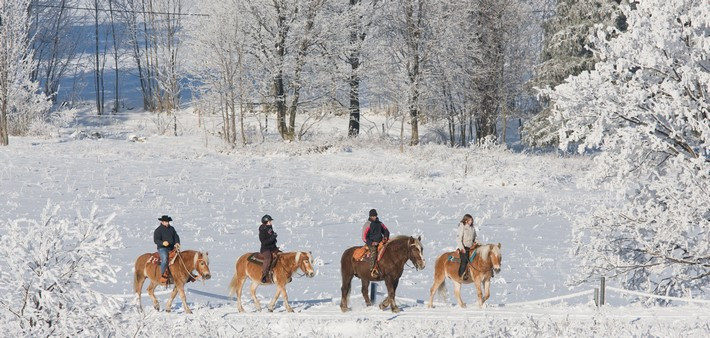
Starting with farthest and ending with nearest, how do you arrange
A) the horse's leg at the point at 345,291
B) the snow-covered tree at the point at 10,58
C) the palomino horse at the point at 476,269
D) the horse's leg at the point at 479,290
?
the snow-covered tree at the point at 10,58, the palomino horse at the point at 476,269, the horse's leg at the point at 479,290, the horse's leg at the point at 345,291

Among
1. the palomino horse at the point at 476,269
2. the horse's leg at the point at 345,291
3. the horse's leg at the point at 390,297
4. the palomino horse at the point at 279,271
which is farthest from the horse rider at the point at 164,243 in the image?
the palomino horse at the point at 476,269

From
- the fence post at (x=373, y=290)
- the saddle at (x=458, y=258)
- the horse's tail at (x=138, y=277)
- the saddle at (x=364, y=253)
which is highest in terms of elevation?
the saddle at (x=364, y=253)

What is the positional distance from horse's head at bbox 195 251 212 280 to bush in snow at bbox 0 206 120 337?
6.88 metres

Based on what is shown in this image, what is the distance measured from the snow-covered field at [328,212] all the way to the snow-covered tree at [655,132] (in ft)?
3.92

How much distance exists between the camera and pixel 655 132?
1517cm

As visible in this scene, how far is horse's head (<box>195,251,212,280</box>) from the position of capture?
14172 mm

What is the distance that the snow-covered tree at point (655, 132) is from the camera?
1409cm

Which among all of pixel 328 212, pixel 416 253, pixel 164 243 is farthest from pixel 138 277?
pixel 328 212

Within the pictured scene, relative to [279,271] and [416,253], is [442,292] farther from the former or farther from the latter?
[279,271]

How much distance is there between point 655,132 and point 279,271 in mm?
7651

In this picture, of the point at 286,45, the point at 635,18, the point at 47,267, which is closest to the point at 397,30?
the point at 286,45

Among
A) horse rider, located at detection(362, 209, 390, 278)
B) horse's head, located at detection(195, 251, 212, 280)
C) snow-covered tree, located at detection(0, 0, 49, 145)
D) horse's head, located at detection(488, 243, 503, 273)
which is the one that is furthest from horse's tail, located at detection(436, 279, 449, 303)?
snow-covered tree, located at detection(0, 0, 49, 145)

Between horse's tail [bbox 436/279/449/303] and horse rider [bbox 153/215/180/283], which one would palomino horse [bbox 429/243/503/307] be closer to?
horse's tail [bbox 436/279/449/303]

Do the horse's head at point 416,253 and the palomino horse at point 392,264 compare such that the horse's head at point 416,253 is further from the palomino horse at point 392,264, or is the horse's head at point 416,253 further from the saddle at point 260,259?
the saddle at point 260,259
